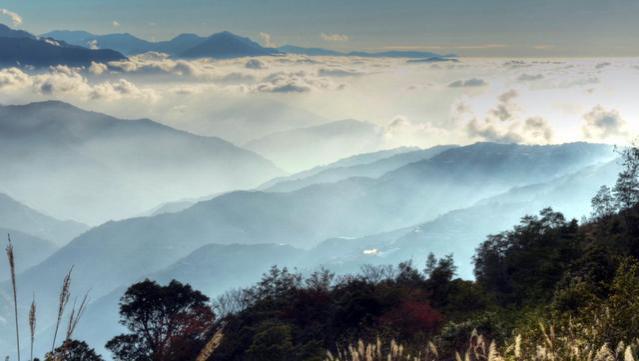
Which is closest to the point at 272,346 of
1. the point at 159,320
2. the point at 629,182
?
the point at 159,320

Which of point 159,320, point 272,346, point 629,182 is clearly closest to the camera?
point 272,346

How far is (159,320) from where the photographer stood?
73375 mm

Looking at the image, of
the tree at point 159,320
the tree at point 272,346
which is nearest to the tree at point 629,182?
the tree at point 272,346

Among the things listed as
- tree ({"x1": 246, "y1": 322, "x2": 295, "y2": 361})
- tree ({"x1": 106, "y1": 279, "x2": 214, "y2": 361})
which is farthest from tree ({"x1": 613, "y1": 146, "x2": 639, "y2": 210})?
tree ({"x1": 106, "y1": 279, "x2": 214, "y2": 361})

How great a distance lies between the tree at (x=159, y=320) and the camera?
70.0m

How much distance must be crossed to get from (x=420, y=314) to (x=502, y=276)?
2856 centimetres

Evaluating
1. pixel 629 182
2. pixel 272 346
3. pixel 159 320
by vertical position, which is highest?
pixel 629 182

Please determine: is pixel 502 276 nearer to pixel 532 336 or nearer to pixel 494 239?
pixel 494 239

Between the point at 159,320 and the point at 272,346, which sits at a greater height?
the point at 159,320

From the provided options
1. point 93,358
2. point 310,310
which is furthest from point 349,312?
point 93,358

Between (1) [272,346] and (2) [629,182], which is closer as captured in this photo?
(1) [272,346]

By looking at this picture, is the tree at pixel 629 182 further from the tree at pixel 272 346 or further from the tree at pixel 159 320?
the tree at pixel 159 320

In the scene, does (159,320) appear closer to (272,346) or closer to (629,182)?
(272,346)

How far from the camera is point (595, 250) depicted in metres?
50.9
